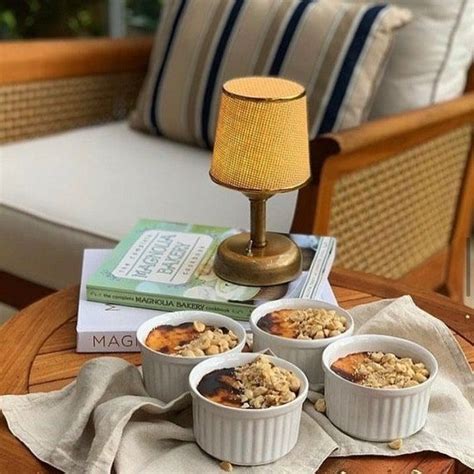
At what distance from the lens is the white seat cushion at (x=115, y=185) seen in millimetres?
1511

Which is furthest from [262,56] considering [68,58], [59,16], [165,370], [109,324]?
[59,16]

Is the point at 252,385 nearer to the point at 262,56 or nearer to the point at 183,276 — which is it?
the point at 183,276

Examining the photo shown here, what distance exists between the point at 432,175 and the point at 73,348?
38.5 inches

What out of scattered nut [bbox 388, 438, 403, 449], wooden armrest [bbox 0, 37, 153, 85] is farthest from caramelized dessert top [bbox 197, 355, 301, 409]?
wooden armrest [bbox 0, 37, 153, 85]

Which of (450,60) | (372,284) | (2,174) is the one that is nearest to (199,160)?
(2,174)

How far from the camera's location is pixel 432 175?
1.79m

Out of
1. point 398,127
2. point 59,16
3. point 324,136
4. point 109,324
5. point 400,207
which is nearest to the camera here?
point 109,324

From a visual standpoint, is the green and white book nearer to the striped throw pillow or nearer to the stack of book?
the stack of book

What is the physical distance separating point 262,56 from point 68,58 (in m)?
0.46

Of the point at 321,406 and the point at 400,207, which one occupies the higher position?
the point at 321,406

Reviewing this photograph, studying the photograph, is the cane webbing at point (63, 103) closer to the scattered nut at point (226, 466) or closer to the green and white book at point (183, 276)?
the green and white book at point (183, 276)

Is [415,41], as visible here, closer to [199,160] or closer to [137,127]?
[199,160]

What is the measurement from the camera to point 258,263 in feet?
3.59

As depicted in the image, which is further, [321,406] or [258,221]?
[258,221]
